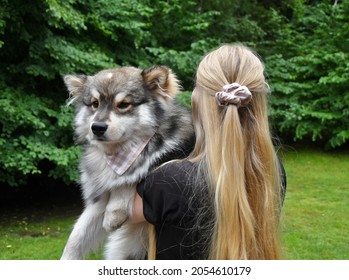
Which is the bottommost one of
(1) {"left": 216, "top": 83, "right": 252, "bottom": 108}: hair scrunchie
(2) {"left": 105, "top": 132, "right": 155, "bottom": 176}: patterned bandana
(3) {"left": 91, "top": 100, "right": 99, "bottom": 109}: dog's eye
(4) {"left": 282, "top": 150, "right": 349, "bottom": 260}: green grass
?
(4) {"left": 282, "top": 150, "right": 349, "bottom": 260}: green grass

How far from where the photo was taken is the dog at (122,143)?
2.47 metres

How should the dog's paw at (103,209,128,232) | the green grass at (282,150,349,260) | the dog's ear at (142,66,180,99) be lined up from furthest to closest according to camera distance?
the green grass at (282,150,349,260) → the dog's ear at (142,66,180,99) → the dog's paw at (103,209,128,232)

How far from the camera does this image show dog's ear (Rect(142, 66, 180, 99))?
2.63 meters

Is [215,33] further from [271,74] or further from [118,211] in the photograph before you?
[118,211]

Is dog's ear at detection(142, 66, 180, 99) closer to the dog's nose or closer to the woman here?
the dog's nose

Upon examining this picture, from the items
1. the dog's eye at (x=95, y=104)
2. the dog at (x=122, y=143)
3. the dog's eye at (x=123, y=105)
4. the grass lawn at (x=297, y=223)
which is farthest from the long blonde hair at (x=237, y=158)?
the grass lawn at (x=297, y=223)

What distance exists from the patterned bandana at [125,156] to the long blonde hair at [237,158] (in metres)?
0.48

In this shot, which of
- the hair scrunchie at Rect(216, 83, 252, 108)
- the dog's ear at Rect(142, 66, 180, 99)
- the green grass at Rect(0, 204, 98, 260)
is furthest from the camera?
the green grass at Rect(0, 204, 98, 260)

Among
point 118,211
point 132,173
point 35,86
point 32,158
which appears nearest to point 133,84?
point 132,173

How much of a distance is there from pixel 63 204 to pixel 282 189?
544 cm

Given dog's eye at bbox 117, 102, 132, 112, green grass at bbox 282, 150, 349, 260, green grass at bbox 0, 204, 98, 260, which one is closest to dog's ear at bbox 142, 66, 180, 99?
dog's eye at bbox 117, 102, 132, 112

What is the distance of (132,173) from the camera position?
2455 millimetres

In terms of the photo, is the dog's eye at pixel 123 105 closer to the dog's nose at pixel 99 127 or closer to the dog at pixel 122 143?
the dog at pixel 122 143

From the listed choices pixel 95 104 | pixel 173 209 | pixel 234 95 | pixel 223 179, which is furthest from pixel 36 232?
pixel 234 95
